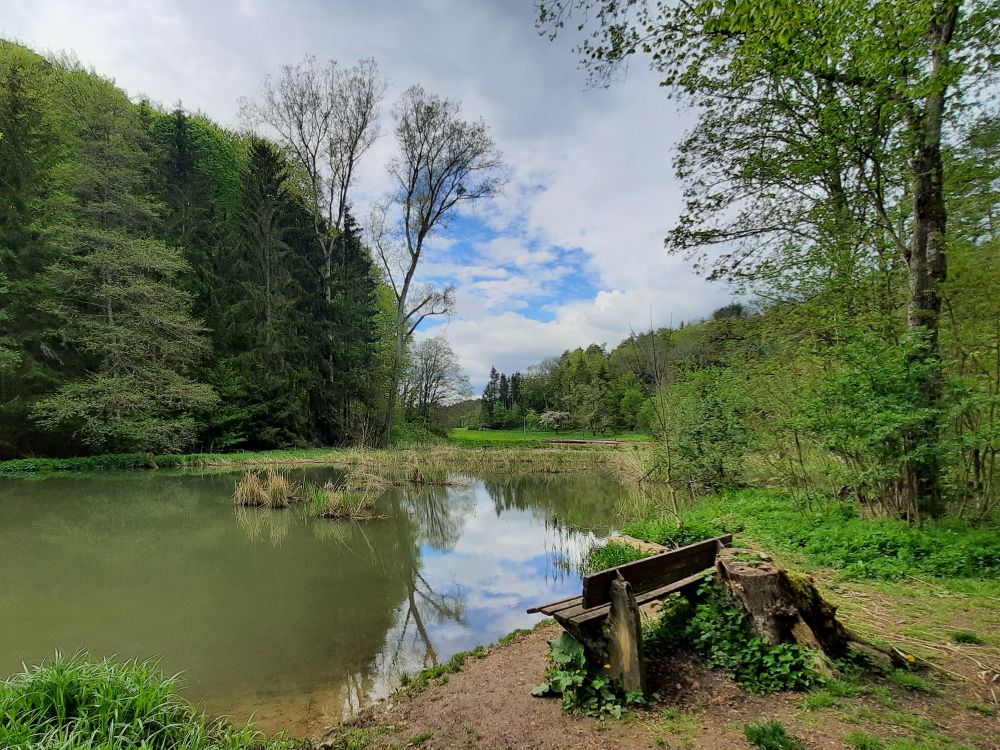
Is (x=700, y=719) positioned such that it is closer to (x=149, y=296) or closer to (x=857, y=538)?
(x=857, y=538)

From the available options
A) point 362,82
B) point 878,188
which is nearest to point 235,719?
point 878,188

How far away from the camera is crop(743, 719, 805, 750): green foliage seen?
228cm

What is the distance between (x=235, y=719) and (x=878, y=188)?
351 inches

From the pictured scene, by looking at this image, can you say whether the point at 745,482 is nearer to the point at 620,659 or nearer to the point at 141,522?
the point at 620,659

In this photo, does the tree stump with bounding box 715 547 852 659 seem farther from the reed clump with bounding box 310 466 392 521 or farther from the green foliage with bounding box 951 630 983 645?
the reed clump with bounding box 310 466 392 521

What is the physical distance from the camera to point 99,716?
2463mm

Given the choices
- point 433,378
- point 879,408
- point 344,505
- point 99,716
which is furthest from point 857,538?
point 433,378

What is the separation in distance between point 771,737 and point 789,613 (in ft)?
2.70

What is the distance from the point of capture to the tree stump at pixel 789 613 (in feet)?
9.69

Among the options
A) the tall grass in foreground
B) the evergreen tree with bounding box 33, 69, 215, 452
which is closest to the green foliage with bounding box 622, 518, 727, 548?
the tall grass in foreground

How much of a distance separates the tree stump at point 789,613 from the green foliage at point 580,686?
0.93 meters

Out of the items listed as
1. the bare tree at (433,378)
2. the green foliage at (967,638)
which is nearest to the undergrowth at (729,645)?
the green foliage at (967,638)

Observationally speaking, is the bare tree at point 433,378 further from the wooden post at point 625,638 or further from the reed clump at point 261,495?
the wooden post at point 625,638

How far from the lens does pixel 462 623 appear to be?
17.4ft
